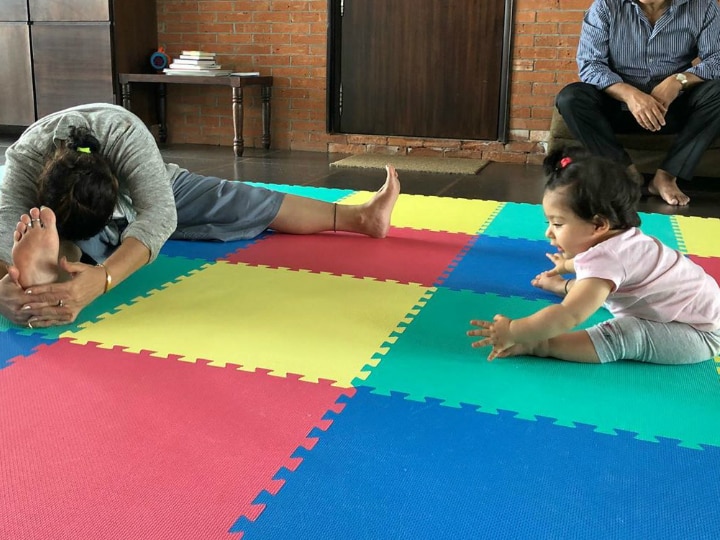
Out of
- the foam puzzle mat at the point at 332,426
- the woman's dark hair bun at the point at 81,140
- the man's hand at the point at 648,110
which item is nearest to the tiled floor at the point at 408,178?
the man's hand at the point at 648,110

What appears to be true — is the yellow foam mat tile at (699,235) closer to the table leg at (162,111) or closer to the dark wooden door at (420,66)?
the dark wooden door at (420,66)

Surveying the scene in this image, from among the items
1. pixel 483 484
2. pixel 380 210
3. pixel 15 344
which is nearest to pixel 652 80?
pixel 380 210

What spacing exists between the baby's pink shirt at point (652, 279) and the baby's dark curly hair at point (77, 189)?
3.71 ft

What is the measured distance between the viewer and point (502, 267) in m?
2.43

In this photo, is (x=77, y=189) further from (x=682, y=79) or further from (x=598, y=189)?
(x=682, y=79)

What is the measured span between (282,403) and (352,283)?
2.70 feet

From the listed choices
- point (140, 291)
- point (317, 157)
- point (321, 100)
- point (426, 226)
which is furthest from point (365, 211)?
point (321, 100)

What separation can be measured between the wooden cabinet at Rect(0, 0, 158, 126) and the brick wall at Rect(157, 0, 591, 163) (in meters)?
0.35

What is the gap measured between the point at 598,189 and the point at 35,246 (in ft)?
4.18

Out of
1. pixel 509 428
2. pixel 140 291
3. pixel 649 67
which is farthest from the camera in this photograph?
pixel 649 67

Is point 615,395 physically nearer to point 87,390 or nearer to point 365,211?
point 87,390

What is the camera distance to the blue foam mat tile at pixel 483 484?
1.09 m

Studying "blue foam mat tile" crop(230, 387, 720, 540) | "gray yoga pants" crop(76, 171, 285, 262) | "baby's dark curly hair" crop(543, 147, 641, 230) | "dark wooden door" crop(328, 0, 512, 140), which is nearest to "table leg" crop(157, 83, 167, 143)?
"dark wooden door" crop(328, 0, 512, 140)

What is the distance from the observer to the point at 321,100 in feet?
18.3
